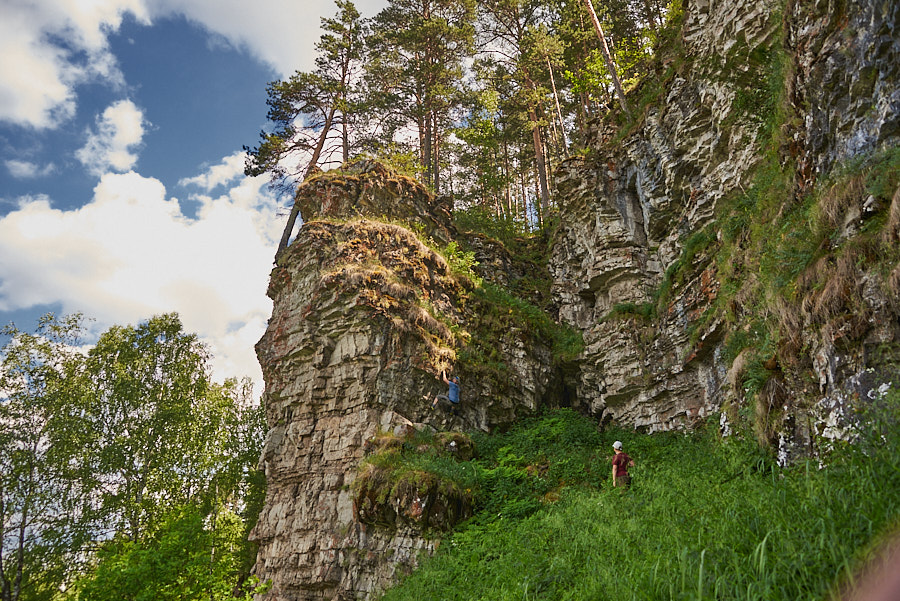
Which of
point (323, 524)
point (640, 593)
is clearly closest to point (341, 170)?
point (323, 524)

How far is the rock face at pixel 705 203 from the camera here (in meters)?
6.35

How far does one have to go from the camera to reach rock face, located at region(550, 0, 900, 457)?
250 inches

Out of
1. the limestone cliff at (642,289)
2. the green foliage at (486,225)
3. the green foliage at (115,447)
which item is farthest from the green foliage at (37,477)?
the green foliage at (486,225)

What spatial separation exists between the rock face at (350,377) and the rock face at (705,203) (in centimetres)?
366

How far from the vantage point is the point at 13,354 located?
1931 centimetres

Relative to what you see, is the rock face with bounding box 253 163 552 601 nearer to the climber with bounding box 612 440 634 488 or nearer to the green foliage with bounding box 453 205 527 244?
the climber with bounding box 612 440 634 488

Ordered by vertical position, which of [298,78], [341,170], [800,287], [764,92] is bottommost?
[800,287]

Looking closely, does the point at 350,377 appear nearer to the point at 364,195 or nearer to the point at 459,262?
the point at 459,262

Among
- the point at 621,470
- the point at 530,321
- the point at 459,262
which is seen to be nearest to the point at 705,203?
the point at 530,321

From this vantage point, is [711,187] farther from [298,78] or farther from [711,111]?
[298,78]

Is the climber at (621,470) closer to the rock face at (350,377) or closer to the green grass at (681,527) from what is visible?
the green grass at (681,527)

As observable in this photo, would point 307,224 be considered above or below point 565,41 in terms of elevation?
below

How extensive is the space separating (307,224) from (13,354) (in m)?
12.2

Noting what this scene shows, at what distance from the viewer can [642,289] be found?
55.0ft
